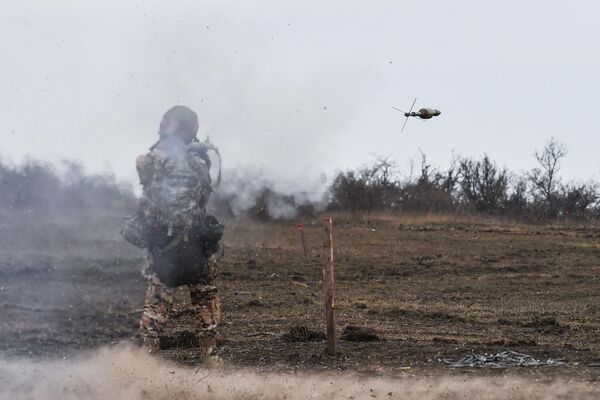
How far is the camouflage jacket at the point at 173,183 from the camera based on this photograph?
8.15 metres

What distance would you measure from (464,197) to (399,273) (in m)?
41.7

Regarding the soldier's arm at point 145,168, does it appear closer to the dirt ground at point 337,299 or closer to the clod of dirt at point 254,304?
the dirt ground at point 337,299

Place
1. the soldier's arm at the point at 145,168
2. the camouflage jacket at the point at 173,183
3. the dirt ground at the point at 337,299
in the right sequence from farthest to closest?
the dirt ground at the point at 337,299, the soldier's arm at the point at 145,168, the camouflage jacket at the point at 173,183

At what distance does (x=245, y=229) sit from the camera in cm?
2239

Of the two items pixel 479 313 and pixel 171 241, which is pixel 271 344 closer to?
pixel 171 241

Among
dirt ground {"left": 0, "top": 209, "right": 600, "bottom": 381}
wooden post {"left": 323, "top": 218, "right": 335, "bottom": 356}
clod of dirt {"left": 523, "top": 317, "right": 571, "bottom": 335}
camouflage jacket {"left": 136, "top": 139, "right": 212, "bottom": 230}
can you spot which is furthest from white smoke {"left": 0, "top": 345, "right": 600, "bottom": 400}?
clod of dirt {"left": 523, "top": 317, "right": 571, "bottom": 335}

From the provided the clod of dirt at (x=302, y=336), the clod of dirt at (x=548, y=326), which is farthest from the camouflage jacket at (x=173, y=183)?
the clod of dirt at (x=548, y=326)

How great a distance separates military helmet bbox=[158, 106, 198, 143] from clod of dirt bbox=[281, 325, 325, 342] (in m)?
3.68


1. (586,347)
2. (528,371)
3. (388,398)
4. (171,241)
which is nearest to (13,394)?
(171,241)

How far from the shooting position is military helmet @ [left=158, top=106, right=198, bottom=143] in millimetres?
8344

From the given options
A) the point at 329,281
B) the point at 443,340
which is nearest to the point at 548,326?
the point at 443,340

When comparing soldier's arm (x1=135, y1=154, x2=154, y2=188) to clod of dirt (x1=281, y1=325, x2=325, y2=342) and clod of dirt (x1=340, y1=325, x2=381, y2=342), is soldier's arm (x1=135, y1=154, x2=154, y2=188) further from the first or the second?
clod of dirt (x1=340, y1=325, x2=381, y2=342)

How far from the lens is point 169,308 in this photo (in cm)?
843

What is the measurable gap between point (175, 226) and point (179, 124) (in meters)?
1.04
